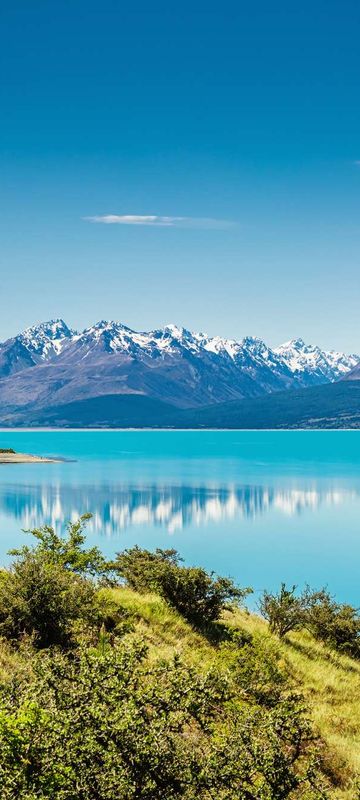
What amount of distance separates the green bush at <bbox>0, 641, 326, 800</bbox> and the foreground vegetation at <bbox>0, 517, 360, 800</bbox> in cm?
2

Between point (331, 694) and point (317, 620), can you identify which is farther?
point (317, 620)

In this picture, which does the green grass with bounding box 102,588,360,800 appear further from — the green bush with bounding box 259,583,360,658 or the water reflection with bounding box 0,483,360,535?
the water reflection with bounding box 0,483,360,535

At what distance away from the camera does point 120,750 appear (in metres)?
9.66

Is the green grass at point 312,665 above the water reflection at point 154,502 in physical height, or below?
above

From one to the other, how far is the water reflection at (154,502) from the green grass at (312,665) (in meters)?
57.7

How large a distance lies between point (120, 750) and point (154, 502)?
338 feet

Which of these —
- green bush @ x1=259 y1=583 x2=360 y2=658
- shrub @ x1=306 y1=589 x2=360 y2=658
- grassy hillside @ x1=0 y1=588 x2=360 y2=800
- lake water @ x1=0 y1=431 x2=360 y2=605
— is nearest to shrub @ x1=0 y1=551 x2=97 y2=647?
grassy hillside @ x1=0 y1=588 x2=360 y2=800

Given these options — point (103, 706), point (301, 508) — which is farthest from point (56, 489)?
point (103, 706)

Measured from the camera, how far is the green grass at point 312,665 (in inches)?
644

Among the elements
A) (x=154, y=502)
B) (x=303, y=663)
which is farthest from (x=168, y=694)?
(x=154, y=502)

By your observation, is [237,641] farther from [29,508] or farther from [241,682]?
[29,508]

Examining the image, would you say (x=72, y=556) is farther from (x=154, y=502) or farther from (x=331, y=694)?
(x=154, y=502)

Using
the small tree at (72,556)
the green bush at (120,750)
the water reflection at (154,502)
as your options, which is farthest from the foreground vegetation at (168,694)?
the water reflection at (154,502)

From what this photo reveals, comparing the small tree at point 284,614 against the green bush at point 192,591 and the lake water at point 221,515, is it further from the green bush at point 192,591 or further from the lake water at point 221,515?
the lake water at point 221,515
